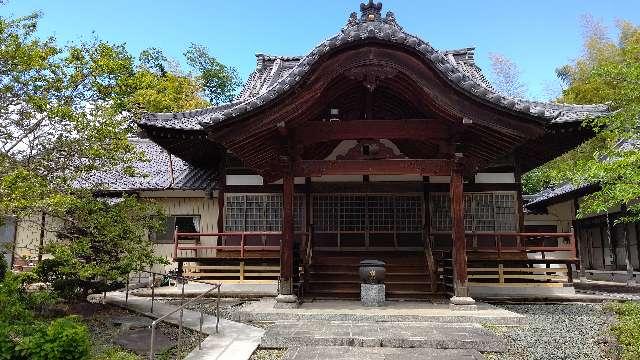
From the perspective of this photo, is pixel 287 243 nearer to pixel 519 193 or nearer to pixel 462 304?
pixel 462 304

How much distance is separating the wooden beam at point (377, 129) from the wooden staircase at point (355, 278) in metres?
3.61

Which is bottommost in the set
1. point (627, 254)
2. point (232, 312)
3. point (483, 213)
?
point (232, 312)

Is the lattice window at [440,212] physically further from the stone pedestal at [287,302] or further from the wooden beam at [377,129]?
the stone pedestal at [287,302]

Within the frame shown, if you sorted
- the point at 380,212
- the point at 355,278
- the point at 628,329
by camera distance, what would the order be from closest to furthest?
the point at 628,329 < the point at 355,278 < the point at 380,212

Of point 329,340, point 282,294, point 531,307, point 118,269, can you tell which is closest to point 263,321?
point 282,294

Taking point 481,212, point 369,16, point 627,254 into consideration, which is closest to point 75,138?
point 369,16

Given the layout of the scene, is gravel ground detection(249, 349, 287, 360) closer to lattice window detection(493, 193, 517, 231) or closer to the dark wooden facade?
the dark wooden facade

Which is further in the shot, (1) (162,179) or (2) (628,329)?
(1) (162,179)

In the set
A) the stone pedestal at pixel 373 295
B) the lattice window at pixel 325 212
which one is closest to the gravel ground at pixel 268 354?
the stone pedestal at pixel 373 295

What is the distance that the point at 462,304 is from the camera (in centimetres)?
863

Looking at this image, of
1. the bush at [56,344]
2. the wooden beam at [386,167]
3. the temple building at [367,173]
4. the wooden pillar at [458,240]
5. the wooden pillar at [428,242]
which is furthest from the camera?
the wooden pillar at [428,242]

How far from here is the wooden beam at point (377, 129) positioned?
9055mm

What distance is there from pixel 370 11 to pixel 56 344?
8.06 meters

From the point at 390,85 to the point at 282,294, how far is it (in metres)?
4.65
